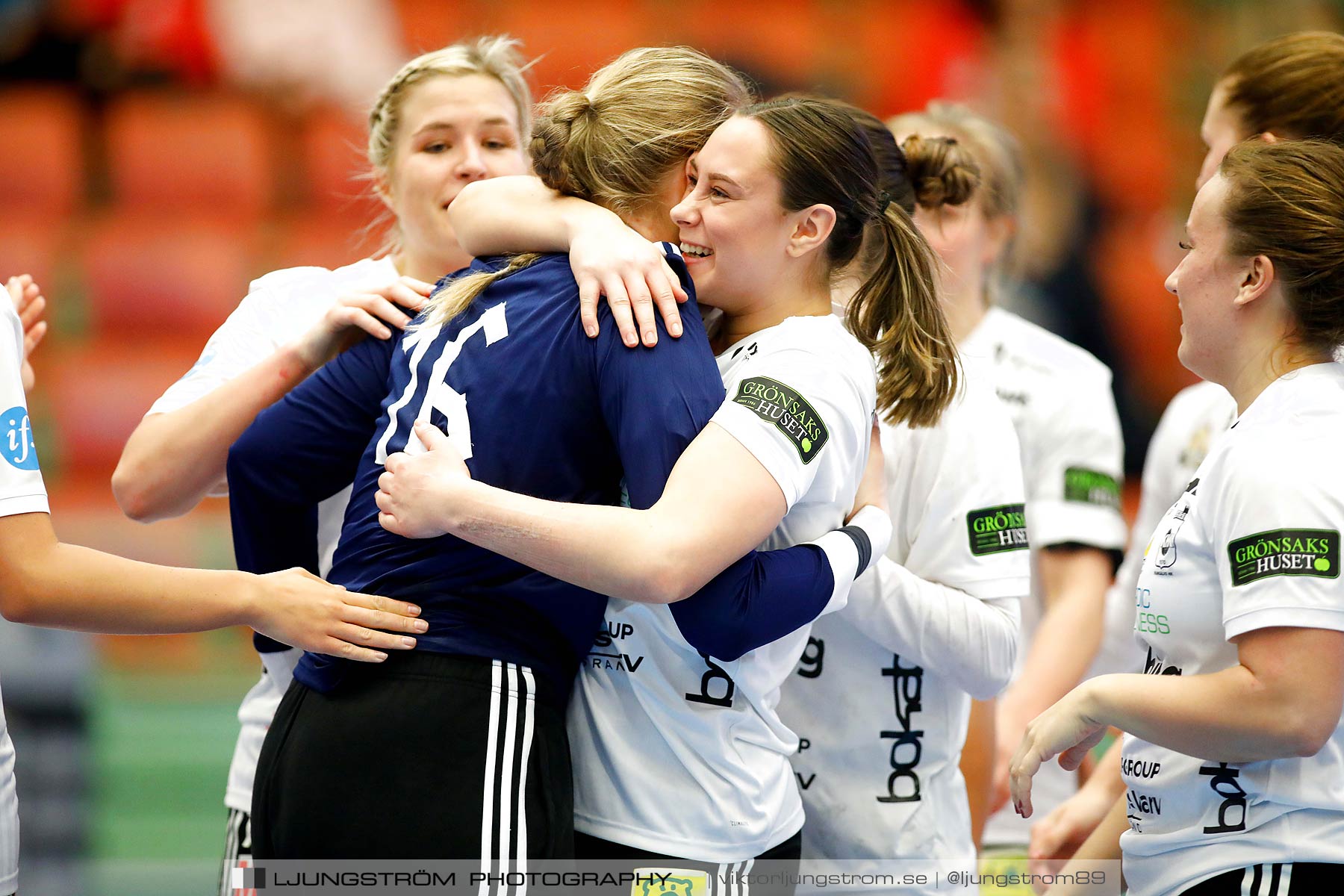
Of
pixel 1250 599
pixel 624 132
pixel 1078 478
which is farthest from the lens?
pixel 1078 478

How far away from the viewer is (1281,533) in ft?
6.05

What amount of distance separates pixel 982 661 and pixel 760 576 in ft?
2.47

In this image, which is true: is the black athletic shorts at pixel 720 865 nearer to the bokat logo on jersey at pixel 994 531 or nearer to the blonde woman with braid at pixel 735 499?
the blonde woman with braid at pixel 735 499

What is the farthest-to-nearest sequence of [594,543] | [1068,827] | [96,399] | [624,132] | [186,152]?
[186,152] → [96,399] → [1068,827] → [624,132] → [594,543]

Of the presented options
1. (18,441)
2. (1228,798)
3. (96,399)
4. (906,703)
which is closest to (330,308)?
(18,441)

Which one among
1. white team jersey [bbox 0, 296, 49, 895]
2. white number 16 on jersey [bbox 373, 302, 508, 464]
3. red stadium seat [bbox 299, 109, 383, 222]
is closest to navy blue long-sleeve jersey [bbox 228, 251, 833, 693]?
white number 16 on jersey [bbox 373, 302, 508, 464]

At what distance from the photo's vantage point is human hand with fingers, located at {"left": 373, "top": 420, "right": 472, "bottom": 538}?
1.79 metres

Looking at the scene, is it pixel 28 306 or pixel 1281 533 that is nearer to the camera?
pixel 1281 533

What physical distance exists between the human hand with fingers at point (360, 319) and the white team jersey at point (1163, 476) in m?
2.02

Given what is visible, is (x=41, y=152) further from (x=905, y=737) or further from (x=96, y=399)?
(x=905, y=737)

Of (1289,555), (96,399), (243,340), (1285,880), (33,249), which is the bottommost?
(1285,880)

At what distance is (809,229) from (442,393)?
0.69 meters

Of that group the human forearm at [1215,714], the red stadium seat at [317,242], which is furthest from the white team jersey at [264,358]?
the red stadium seat at [317,242]

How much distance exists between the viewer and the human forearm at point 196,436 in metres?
2.41
